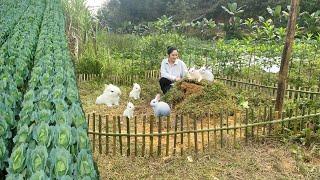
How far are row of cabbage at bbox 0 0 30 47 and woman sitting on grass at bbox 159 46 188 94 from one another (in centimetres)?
266

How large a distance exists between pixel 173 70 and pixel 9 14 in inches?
249

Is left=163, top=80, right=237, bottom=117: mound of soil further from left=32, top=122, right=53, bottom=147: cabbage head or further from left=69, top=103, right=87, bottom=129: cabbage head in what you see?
left=32, top=122, right=53, bottom=147: cabbage head

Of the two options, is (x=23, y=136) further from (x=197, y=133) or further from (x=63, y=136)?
(x=197, y=133)

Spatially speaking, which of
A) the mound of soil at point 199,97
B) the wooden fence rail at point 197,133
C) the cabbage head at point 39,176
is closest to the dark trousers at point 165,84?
the mound of soil at point 199,97

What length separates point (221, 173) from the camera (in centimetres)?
430

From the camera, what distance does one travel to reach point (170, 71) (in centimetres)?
755

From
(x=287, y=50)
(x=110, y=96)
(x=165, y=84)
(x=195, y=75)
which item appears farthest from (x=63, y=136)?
(x=165, y=84)

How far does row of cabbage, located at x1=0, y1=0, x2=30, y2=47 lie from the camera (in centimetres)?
816

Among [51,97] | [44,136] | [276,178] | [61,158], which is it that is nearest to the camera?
[61,158]

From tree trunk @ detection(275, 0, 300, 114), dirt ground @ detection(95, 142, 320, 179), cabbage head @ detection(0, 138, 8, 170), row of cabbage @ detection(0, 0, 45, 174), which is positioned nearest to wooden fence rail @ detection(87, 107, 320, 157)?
dirt ground @ detection(95, 142, 320, 179)

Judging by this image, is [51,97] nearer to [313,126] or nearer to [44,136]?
[44,136]

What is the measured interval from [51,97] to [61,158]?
2.97ft

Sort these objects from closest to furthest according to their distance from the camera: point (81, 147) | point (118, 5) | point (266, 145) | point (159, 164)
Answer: point (81, 147), point (159, 164), point (266, 145), point (118, 5)

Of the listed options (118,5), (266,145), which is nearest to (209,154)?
(266,145)
